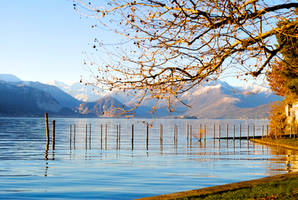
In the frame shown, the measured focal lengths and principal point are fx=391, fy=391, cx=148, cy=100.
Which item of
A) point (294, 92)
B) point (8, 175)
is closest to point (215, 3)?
point (8, 175)

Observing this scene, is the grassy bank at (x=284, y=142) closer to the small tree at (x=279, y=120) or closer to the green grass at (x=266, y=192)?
the small tree at (x=279, y=120)

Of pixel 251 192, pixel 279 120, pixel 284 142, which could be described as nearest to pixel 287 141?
pixel 284 142

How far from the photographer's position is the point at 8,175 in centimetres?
2555

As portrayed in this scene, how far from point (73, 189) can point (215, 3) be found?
1269 centimetres

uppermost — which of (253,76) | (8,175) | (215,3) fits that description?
(215,3)

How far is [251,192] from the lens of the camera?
13234mm

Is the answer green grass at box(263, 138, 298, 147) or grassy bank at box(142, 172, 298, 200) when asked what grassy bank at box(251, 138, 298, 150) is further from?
grassy bank at box(142, 172, 298, 200)

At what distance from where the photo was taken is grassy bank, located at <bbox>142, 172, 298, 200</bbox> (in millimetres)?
12508

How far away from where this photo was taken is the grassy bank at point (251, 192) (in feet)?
41.0

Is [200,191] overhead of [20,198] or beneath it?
overhead

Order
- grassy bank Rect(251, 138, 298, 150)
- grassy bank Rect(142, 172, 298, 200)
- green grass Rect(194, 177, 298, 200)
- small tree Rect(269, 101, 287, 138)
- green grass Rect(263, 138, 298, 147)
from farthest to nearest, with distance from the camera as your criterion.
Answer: small tree Rect(269, 101, 287, 138) → green grass Rect(263, 138, 298, 147) → grassy bank Rect(251, 138, 298, 150) → grassy bank Rect(142, 172, 298, 200) → green grass Rect(194, 177, 298, 200)

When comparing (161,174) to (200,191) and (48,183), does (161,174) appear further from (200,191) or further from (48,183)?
(200,191)

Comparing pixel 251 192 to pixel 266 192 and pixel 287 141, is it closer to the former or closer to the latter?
pixel 266 192

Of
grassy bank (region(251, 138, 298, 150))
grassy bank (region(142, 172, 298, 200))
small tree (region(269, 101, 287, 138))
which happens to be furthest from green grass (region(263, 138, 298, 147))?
grassy bank (region(142, 172, 298, 200))
